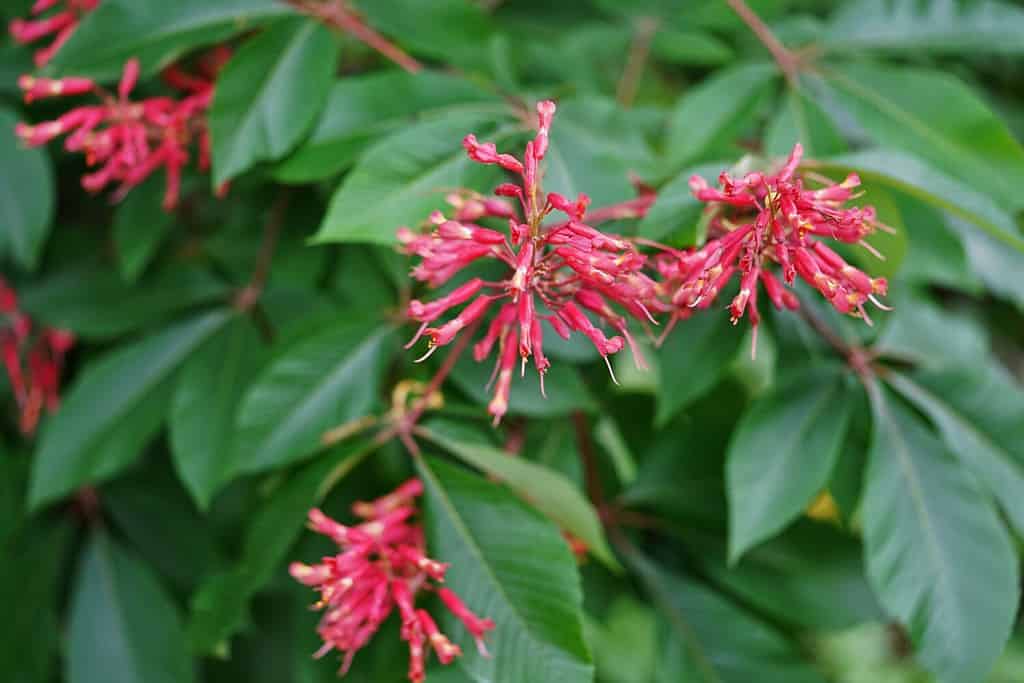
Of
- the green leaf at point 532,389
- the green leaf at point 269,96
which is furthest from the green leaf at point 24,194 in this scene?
the green leaf at point 532,389

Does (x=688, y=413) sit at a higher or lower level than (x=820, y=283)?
lower

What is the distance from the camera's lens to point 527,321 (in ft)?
2.85

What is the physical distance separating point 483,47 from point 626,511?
2.69 ft

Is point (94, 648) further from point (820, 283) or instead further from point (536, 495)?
point (820, 283)

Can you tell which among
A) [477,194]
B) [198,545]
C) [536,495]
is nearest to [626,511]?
[536,495]

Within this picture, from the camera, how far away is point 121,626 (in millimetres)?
1732

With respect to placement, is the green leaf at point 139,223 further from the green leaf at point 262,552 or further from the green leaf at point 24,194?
the green leaf at point 262,552

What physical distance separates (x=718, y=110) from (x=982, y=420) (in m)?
0.62

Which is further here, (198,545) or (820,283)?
(198,545)

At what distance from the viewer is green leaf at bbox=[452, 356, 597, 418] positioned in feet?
4.09

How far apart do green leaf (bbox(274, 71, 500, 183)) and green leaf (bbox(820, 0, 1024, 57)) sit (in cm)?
67

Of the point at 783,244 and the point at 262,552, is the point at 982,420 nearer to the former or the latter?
the point at 783,244

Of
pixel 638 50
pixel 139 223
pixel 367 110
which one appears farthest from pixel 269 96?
pixel 638 50

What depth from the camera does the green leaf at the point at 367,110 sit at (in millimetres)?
1259
